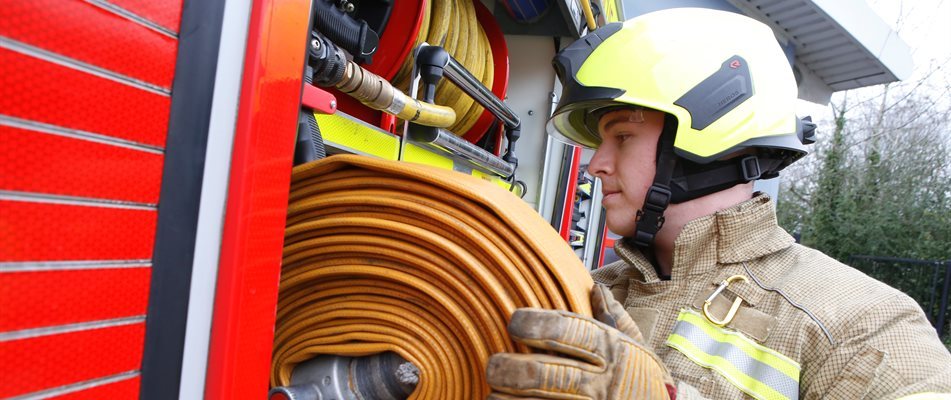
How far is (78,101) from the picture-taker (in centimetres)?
61

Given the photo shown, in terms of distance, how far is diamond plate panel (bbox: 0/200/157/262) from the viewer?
570 mm

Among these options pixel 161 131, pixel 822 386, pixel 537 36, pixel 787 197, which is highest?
pixel 787 197

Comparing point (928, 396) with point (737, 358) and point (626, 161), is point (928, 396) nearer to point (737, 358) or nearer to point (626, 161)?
point (737, 358)

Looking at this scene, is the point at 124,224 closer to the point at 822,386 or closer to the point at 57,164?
the point at 57,164

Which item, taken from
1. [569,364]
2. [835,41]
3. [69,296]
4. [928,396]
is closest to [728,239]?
[928,396]

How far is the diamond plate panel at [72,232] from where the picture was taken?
570 mm

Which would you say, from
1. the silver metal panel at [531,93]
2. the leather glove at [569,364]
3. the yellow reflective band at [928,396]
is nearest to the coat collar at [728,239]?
the yellow reflective band at [928,396]

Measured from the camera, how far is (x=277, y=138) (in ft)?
2.58

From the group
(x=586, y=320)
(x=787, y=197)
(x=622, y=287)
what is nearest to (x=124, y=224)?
(x=586, y=320)

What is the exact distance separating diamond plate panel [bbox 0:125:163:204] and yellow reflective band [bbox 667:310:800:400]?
1349 mm

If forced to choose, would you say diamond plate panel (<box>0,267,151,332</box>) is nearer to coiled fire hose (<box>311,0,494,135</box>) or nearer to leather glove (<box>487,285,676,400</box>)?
leather glove (<box>487,285,676,400</box>)

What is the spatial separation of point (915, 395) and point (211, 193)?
4.60ft

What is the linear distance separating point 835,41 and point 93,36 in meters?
11.3

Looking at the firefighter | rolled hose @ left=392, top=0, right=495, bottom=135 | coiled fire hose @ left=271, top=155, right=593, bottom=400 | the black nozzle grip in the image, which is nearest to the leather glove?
coiled fire hose @ left=271, top=155, right=593, bottom=400
